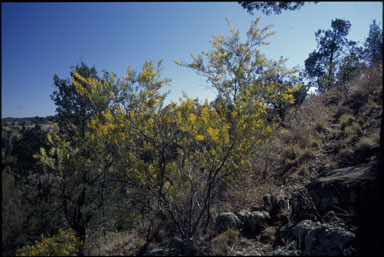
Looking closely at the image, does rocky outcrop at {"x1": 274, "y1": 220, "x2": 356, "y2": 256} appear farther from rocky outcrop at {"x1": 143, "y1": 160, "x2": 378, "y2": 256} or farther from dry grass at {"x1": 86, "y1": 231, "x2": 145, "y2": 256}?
dry grass at {"x1": 86, "y1": 231, "x2": 145, "y2": 256}

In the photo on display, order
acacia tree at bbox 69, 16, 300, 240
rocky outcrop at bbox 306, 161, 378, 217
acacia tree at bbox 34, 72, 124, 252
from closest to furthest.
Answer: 1. rocky outcrop at bbox 306, 161, 378, 217
2. acacia tree at bbox 69, 16, 300, 240
3. acacia tree at bbox 34, 72, 124, 252

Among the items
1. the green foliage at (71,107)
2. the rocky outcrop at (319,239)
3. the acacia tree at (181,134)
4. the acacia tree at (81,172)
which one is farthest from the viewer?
the green foliage at (71,107)

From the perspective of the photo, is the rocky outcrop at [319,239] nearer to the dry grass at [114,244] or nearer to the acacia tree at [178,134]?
the acacia tree at [178,134]

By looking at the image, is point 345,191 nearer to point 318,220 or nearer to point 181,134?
point 318,220

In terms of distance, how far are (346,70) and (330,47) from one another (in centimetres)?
720

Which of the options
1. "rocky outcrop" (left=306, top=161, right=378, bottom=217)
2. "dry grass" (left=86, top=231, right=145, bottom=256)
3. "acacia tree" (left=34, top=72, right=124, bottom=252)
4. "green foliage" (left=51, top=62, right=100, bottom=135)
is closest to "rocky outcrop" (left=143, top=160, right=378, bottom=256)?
"rocky outcrop" (left=306, top=161, right=378, bottom=217)

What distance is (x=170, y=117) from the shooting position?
3787 mm

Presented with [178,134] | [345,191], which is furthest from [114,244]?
[345,191]

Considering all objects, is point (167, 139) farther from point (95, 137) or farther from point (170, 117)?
point (95, 137)

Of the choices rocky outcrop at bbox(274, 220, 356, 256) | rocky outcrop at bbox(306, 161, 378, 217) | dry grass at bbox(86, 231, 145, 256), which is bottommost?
dry grass at bbox(86, 231, 145, 256)

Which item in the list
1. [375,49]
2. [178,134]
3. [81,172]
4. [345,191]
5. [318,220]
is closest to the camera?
[345,191]

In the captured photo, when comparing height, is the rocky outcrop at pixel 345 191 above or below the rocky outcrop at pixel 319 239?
above

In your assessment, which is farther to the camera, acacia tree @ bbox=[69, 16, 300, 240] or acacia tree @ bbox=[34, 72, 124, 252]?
acacia tree @ bbox=[34, 72, 124, 252]

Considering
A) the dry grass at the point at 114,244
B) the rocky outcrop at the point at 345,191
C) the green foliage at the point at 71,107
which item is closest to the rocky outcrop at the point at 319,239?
the rocky outcrop at the point at 345,191
